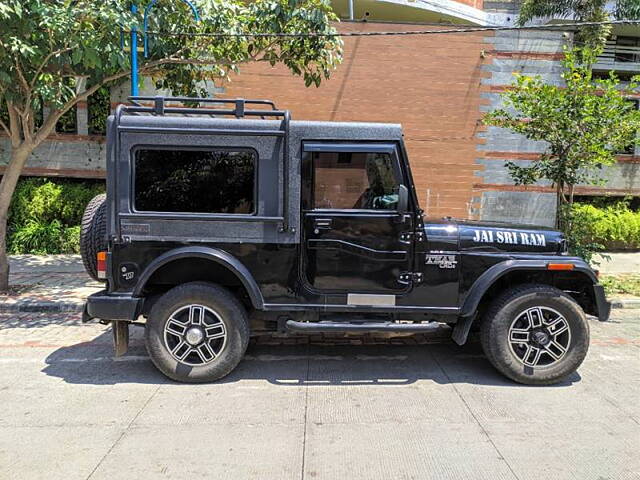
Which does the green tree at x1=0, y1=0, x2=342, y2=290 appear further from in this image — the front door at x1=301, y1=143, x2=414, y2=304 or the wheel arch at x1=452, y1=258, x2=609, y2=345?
the wheel arch at x1=452, y1=258, x2=609, y2=345

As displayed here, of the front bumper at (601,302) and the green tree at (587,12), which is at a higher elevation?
the green tree at (587,12)

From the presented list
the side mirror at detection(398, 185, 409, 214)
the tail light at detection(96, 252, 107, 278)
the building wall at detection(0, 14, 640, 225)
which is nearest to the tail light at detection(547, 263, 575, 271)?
the side mirror at detection(398, 185, 409, 214)

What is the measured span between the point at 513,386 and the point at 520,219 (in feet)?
32.3

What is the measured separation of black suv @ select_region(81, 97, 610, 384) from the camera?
175 inches

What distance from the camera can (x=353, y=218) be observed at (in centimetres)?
450

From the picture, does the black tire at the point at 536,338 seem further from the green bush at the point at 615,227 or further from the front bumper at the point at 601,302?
the green bush at the point at 615,227

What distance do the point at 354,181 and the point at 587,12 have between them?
1223 centimetres

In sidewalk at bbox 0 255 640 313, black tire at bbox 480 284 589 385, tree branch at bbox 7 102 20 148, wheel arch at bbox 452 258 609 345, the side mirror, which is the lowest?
sidewalk at bbox 0 255 640 313

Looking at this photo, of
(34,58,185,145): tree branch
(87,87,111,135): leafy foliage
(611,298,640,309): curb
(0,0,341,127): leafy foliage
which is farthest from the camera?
(87,87,111,135): leafy foliage

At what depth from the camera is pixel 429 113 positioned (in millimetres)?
13047

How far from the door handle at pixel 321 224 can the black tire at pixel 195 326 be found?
3.35 feet

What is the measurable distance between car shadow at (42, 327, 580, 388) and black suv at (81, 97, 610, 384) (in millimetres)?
374

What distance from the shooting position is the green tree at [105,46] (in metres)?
6.36

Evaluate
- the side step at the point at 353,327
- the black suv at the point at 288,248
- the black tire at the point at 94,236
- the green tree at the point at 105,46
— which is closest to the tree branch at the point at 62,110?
the green tree at the point at 105,46
